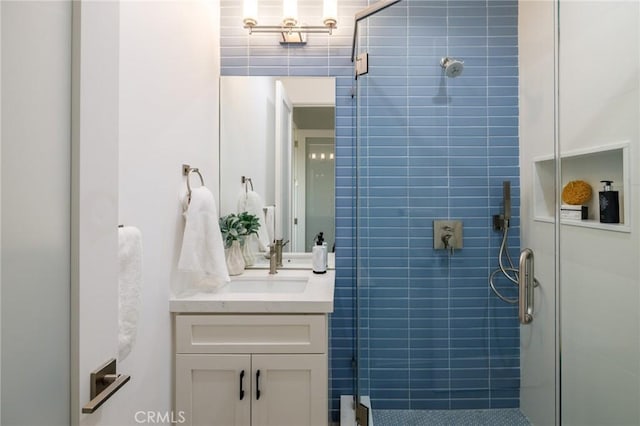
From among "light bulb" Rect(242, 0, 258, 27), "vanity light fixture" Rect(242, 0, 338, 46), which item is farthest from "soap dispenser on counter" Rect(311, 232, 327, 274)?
"light bulb" Rect(242, 0, 258, 27)

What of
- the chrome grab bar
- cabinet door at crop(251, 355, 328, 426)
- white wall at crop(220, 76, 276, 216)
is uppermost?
white wall at crop(220, 76, 276, 216)

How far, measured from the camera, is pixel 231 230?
1.79m

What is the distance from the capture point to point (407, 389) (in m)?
1.58

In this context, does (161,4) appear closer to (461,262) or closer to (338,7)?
(338,7)

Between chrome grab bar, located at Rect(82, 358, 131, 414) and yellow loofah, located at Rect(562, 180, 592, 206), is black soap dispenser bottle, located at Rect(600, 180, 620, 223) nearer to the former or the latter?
yellow loofah, located at Rect(562, 180, 592, 206)

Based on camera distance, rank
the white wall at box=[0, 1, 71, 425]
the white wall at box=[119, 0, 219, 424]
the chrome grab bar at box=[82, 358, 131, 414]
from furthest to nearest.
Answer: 1. the white wall at box=[119, 0, 219, 424]
2. the chrome grab bar at box=[82, 358, 131, 414]
3. the white wall at box=[0, 1, 71, 425]

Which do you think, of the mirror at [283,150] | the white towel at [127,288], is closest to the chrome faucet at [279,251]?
the mirror at [283,150]

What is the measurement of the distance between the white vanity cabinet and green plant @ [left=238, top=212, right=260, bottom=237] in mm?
595

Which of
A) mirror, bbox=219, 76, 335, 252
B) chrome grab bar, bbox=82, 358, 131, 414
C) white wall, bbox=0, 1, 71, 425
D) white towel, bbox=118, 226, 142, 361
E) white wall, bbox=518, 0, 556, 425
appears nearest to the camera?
white wall, bbox=0, 1, 71, 425

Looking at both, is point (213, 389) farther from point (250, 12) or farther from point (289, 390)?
point (250, 12)

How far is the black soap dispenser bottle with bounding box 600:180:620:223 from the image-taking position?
108 centimetres

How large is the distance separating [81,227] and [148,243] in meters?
0.64

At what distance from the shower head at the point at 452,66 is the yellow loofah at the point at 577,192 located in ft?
2.24

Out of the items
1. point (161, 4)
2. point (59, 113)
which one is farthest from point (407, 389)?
point (161, 4)
